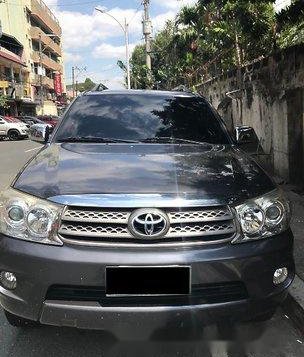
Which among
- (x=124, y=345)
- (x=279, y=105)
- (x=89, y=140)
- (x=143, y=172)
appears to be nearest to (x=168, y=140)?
(x=89, y=140)

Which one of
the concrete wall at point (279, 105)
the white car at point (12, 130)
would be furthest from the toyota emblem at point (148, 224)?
the white car at point (12, 130)

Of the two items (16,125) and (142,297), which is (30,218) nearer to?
(142,297)

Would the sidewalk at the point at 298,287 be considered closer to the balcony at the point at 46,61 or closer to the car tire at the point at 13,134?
the car tire at the point at 13,134

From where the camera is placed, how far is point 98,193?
113 inches

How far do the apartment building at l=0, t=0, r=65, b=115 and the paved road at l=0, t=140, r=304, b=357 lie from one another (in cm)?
4721

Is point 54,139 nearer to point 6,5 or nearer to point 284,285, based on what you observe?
point 284,285

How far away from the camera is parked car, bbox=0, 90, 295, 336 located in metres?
2.72

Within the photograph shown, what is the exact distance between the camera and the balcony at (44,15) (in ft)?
198

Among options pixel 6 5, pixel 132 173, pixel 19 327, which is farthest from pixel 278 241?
pixel 6 5

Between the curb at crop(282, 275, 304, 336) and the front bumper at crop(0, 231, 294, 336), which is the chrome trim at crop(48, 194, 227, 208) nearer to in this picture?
the front bumper at crop(0, 231, 294, 336)

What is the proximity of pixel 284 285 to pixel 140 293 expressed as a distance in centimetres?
90

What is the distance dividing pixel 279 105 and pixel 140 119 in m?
5.22

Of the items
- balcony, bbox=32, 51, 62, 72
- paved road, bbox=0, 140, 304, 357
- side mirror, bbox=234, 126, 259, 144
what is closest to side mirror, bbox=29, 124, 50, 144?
Result: side mirror, bbox=234, 126, 259, 144

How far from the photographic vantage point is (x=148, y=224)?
9.04 feet
